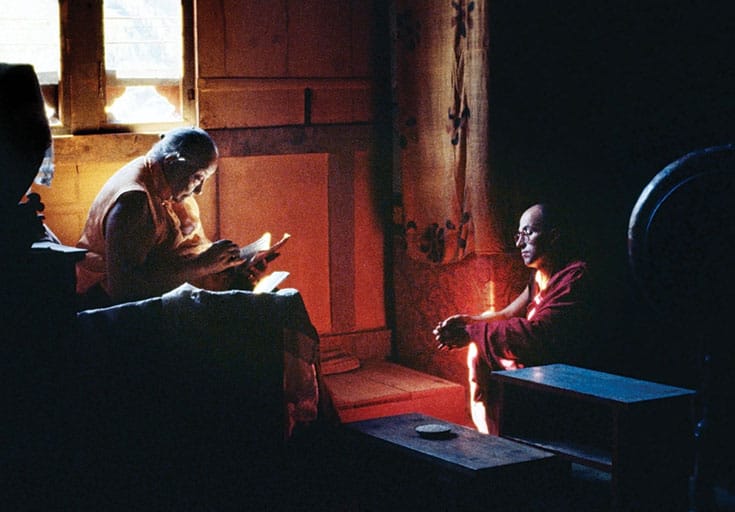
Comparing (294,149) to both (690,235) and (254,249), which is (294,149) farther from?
(690,235)

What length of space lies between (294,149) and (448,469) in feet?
9.79

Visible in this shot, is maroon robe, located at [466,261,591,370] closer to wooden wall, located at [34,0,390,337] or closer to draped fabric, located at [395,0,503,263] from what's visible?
draped fabric, located at [395,0,503,263]

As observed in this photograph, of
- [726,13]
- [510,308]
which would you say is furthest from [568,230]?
[726,13]

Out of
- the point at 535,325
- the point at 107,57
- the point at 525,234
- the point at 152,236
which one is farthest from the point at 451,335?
the point at 107,57

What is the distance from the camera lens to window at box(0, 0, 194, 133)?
6.35m

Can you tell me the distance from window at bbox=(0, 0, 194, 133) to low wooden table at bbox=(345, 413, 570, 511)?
2538 mm

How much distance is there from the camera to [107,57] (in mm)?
6598

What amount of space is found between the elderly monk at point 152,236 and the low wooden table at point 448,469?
1275 mm

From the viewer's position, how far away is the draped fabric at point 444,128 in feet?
22.1

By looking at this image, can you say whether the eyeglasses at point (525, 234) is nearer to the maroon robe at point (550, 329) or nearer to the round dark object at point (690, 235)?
the maroon robe at point (550, 329)

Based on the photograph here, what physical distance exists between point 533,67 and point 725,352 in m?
2.30

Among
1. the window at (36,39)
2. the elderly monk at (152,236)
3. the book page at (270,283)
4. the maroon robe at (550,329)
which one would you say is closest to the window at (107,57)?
the window at (36,39)

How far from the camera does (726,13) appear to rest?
6.52 meters

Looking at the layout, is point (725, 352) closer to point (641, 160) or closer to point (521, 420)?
point (521, 420)
